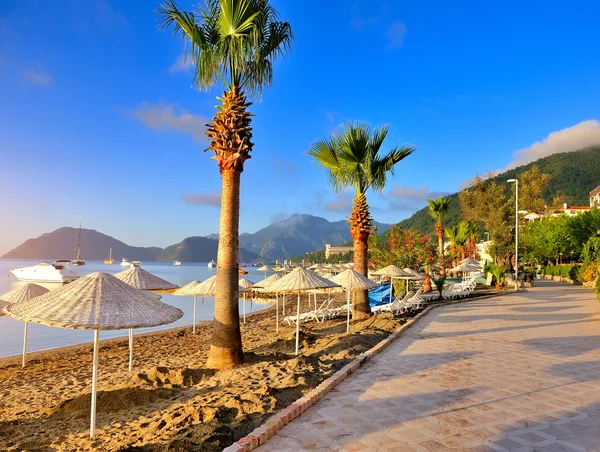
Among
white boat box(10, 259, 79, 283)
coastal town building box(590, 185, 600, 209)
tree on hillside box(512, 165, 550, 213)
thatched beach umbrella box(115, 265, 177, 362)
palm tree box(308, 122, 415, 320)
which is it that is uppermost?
coastal town building box(590, 185, 600, 209)

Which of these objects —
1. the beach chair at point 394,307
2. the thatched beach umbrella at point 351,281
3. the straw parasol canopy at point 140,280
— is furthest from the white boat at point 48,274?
the thatched beach umbrella at point 351,281

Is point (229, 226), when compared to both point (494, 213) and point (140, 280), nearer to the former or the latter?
point (140, 280)

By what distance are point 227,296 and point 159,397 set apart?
1.97 m

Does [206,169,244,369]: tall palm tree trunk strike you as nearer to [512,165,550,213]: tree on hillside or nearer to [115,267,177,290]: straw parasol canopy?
[115,267,177,290]: straw parasol canopy

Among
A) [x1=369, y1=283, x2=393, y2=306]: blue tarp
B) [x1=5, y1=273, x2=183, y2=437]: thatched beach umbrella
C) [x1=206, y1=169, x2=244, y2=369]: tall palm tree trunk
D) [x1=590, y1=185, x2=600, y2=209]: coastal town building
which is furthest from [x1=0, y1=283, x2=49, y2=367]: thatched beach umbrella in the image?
[x1=590, y1=185, x2=600, y2=209]: coastal town building

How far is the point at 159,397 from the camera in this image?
6.27 metres

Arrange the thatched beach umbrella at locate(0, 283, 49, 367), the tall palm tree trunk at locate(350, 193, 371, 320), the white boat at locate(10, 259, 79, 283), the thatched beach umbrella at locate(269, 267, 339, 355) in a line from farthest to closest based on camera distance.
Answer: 1. the white boat at locate(10, 259, 79, 283)
2. the tall palm tree trunk at locate(350, 193, 371, 320)
3. the thatched beach umbrella at locate(0, 283, 49, 367)
4. the thatched beach umbrella at locate(269, 267, 339, 355)

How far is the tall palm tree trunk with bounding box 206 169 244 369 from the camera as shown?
748cm

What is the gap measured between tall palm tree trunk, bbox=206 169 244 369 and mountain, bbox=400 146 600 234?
82602mm

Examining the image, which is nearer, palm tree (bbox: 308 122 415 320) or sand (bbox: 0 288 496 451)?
sand (bbox: 0 288 496 451)

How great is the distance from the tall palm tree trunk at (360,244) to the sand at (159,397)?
8.15ft

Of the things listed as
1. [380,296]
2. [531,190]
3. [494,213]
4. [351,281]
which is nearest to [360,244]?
[351,281]

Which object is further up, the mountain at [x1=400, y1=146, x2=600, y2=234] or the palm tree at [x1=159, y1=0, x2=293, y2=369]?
the mountain at [x1=400, y1=146, x2=600, y2=234]

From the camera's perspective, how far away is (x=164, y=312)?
18.0ft
